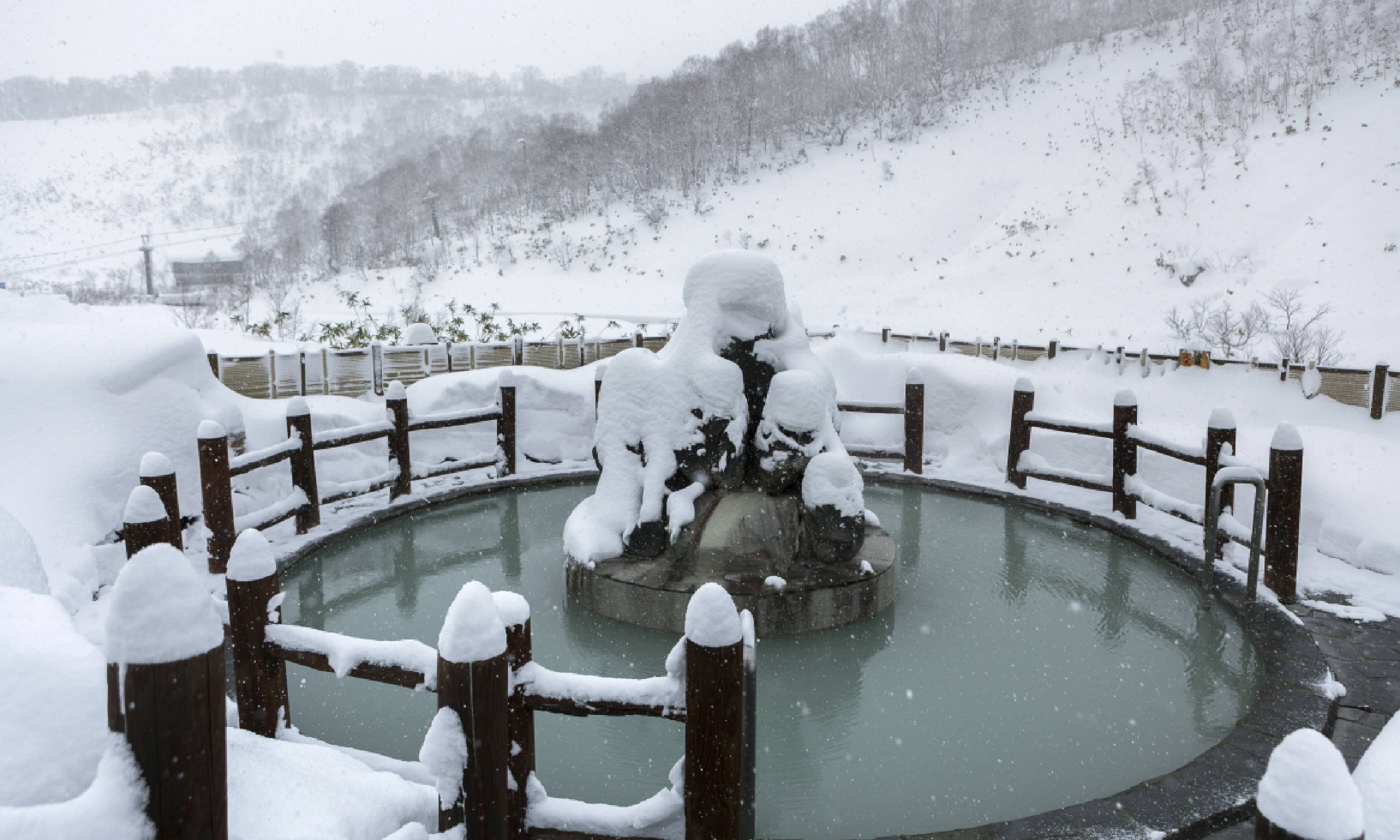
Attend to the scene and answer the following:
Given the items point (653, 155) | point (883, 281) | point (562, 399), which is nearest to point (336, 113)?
point (653, 155)

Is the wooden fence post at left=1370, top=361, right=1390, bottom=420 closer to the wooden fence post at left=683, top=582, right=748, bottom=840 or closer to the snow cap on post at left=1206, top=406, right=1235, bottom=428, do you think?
the snow cap on post at left=1206, top=406, right=1235, bottom=428

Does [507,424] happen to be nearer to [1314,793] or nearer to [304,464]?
[304,464]

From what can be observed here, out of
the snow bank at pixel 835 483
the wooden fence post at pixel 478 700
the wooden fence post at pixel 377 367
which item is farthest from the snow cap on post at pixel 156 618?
the wooden fence post at pixel 377 367

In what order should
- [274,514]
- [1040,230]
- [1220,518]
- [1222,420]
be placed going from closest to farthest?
1. [1220,518]
2. [1222,420]
3. [274,514]
4. [1040,230]

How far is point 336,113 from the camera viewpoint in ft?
353

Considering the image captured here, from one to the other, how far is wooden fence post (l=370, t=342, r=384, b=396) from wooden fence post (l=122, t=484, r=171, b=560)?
→ 23.2 ft

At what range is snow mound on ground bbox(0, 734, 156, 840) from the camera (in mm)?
1543

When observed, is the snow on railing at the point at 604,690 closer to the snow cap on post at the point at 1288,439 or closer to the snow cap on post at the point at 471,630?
the snow cap on post at the point at 471,630

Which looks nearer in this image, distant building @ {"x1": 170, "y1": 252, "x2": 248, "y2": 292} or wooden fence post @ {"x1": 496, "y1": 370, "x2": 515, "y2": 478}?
wooden fence post @ {"x1": 496, "y1": 370, "x2": 515, "y2": 478}

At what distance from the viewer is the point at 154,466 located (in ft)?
19.0

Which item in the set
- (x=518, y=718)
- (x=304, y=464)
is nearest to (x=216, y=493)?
(x=304, y=464)

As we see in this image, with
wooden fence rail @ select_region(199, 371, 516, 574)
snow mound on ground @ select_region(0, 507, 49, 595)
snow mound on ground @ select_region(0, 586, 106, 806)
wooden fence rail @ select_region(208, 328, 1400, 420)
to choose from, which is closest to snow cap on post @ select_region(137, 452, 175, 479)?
wooden fence rail @ select_region(199, 371, 516, 574)

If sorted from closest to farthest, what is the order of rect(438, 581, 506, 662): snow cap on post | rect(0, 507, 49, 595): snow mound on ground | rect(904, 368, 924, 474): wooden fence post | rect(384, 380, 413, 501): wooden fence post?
1. rect(438, 581, 506, 662): snow cap on post
2. rect(0, 507, 49, 595): snow mound on ground
3. rect(384, 380, 413, 501): wooden fence post
4. rect(904, 368, 924, 474): wooden fence post

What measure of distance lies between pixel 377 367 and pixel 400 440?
4098mm
